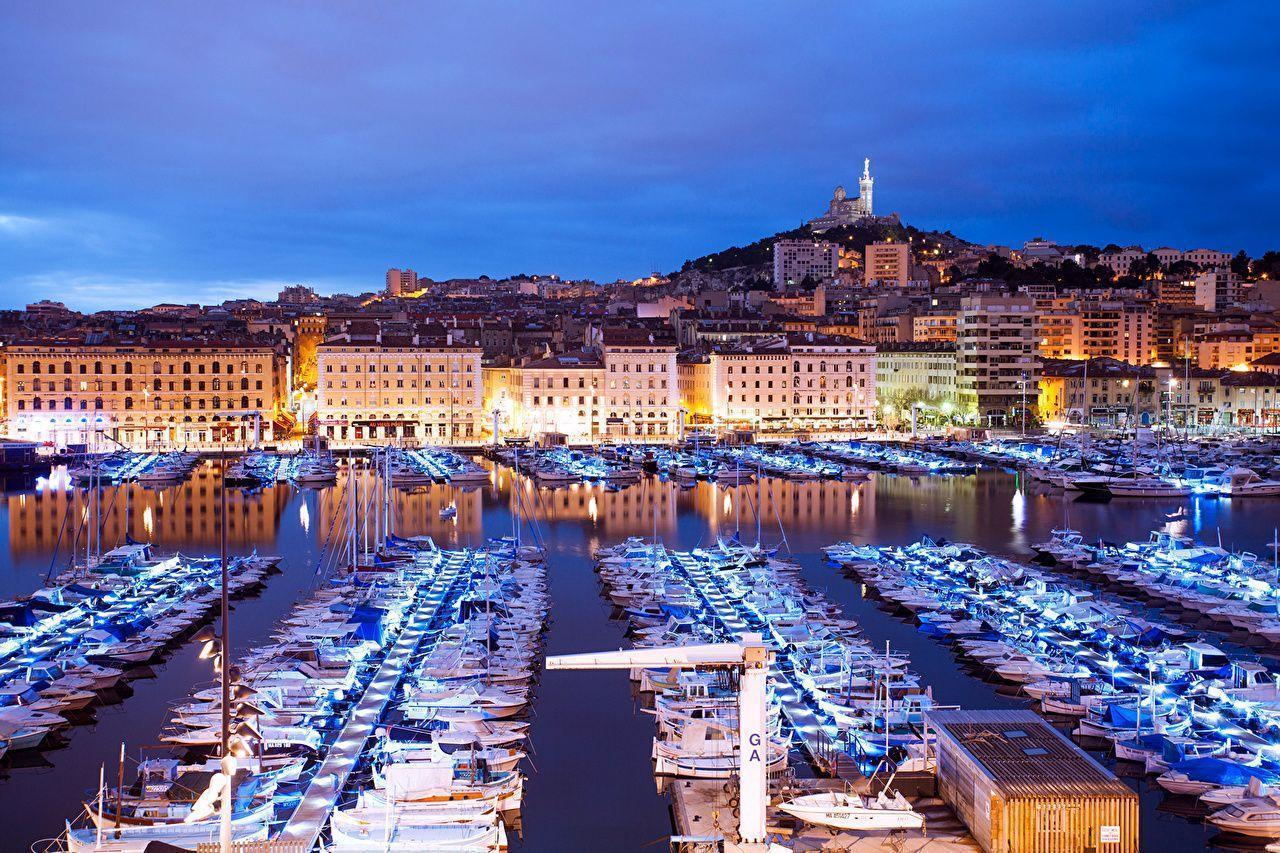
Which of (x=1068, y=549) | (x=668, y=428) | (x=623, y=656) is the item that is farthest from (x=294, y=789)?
(x=668, y=428)

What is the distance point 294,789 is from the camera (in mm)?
12922

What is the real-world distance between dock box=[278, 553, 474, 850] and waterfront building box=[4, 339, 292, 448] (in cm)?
3550

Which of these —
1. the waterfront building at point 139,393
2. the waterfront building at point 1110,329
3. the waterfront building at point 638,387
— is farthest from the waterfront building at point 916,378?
the waterfront building at point 139,393

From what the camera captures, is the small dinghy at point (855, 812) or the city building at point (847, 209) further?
the city building at point (847, 209)

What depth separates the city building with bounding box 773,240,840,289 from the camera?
120562 millimetres

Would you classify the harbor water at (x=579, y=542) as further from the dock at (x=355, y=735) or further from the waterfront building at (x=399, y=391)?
the waterfront building at (x=399, y=391)

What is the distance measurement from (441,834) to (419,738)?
2.88 m

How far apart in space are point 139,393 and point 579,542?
3287 centimetres

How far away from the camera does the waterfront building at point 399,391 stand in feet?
183

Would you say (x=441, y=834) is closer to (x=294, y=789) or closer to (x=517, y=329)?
(x=294, y=789)

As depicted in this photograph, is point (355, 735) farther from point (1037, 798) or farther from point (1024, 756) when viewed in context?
point (1037, 798)

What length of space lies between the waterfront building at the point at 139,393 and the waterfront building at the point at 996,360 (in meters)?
35.1

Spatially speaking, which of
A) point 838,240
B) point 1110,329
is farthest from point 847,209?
point 1110,329

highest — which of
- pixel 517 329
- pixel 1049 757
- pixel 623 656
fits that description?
pixel 517 329
